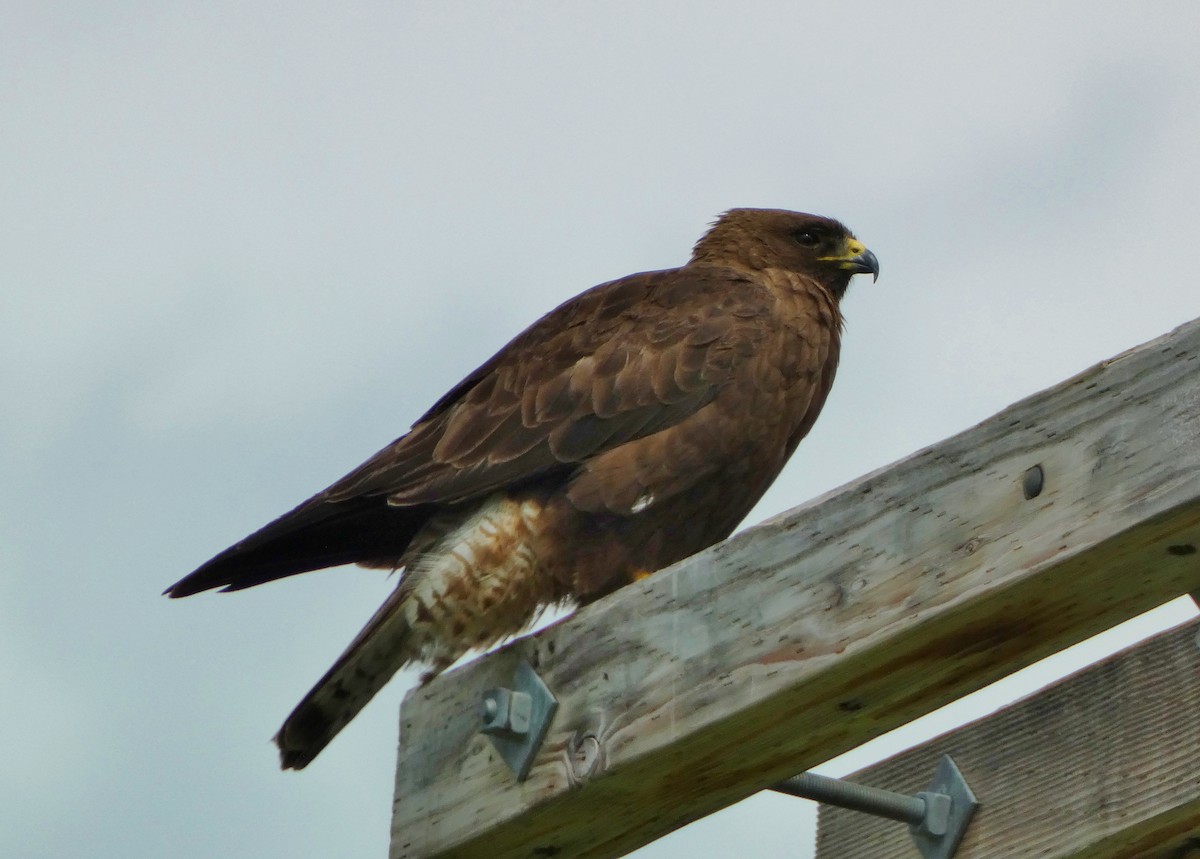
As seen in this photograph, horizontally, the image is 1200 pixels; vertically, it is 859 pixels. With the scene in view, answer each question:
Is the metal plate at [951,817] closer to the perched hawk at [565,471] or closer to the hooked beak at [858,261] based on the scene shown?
the perched hawk at [565,471]

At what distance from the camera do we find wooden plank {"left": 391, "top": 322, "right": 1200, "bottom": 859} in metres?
2.08

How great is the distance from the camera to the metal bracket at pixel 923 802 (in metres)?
2.59

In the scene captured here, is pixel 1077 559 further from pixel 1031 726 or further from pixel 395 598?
pixel 395 598

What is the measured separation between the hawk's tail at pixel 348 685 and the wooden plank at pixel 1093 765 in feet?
4.51

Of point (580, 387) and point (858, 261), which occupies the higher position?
point (858, 261)

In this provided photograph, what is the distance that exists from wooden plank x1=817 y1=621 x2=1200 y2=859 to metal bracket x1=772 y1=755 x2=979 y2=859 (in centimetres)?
2

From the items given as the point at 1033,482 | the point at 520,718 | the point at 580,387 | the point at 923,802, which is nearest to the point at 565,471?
the point at 580,387

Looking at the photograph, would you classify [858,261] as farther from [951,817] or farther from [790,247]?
[951,817]

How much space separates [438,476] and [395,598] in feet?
1.47

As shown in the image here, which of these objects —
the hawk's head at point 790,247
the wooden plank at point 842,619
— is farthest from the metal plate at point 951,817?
the hawk's head at point 790,247

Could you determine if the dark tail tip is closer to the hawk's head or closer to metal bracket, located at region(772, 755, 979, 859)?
metal bracket, located at region(772, 755, 979, 859)

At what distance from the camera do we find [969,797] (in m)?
2.62

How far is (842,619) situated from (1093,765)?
52 cm

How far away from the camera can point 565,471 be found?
170 inches
